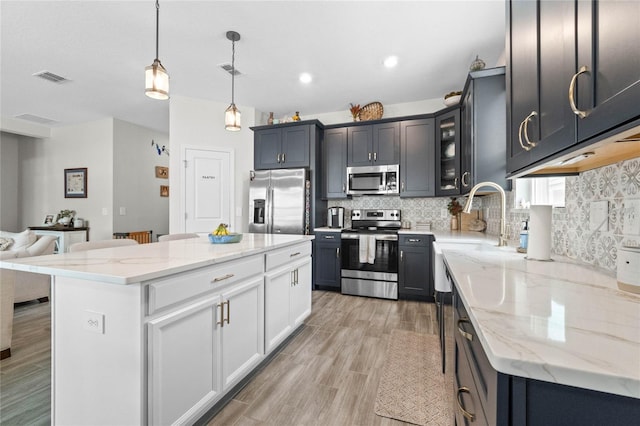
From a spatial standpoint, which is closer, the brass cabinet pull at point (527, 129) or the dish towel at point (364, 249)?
the brass cabinet pull at point (527, 129)

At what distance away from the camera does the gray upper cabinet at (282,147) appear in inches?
164

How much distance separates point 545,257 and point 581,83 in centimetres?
93

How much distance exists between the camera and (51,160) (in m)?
5.80

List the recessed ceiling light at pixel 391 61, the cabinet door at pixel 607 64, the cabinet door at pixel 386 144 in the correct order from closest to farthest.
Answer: the cabinet door at pixel 607 64, the recessed ceiling light at pixel 391 61, the cabinet door at pixel 386 144

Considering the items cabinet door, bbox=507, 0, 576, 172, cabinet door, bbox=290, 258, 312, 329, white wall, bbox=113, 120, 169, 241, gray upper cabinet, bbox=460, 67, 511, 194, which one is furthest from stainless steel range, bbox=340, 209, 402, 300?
white wall, bbox=113, 120, 169, 241

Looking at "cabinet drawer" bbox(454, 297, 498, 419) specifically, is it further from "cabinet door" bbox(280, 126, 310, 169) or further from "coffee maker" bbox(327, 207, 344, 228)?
"cabinet door" bbox(280, 126, 310, 169)

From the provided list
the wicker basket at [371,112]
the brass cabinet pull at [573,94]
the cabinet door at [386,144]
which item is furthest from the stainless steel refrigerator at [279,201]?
the brass cabinet pull at [573,94]

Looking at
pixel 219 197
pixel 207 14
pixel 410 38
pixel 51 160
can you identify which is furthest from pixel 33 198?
pixel 410 38

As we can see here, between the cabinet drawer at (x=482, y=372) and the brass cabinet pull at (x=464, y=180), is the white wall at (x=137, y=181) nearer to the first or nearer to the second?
the brass cabinet pull at (x=464, y=180)

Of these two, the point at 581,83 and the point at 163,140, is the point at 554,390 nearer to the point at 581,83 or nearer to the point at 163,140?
the point at 581,83

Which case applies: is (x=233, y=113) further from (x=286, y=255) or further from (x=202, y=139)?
(x=202, y=139)

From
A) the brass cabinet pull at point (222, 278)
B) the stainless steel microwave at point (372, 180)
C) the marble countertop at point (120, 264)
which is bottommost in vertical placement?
the brass cabinet pull at point (222, 278)

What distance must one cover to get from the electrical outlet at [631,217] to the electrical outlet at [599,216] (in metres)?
Result: 0.12

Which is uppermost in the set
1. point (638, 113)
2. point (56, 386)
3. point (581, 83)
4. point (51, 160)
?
point (51, 160)
